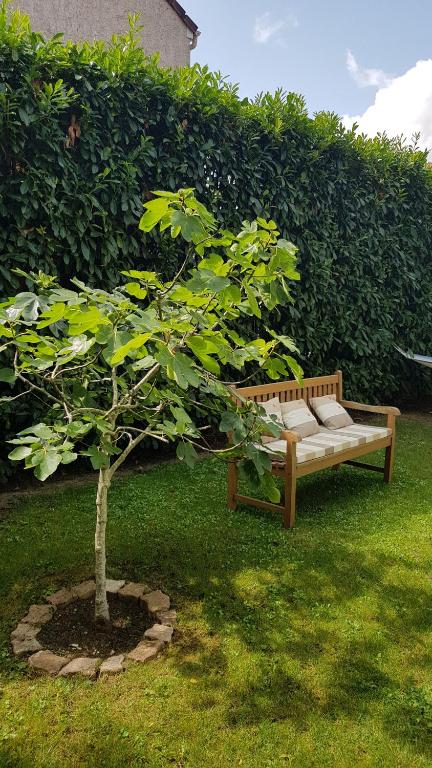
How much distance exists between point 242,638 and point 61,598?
0.92 metres

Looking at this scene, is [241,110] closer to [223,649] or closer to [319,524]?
[319,524]

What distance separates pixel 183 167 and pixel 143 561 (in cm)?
341

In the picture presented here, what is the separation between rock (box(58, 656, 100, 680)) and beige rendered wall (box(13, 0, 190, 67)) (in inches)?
357

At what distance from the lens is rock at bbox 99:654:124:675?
2244 millimetres

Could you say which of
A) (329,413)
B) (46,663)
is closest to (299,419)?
(329,413)

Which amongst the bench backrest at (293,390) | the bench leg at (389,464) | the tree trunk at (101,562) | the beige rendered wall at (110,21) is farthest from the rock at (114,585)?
the beige rendered wall at (110,21)

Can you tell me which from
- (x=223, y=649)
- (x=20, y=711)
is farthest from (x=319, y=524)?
(x=20, y=711)

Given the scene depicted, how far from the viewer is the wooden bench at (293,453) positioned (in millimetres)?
3738

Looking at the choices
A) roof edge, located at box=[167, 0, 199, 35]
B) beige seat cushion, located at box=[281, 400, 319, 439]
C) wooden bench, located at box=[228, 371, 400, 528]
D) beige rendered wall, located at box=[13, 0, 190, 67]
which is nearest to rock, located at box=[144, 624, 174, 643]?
wooden bench, located at box=[228, 371, 400, 528]

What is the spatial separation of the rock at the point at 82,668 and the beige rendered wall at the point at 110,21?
357 inches

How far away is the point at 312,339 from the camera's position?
20.9ft

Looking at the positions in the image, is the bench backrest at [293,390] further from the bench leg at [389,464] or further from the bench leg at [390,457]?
the bench leg at [389,464]

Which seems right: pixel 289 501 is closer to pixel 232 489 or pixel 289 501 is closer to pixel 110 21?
pixel 232 489

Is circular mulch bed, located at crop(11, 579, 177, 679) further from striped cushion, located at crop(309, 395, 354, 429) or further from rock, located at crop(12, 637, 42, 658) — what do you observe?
striped cushion, located at crop(309, 395, 354, 429)
